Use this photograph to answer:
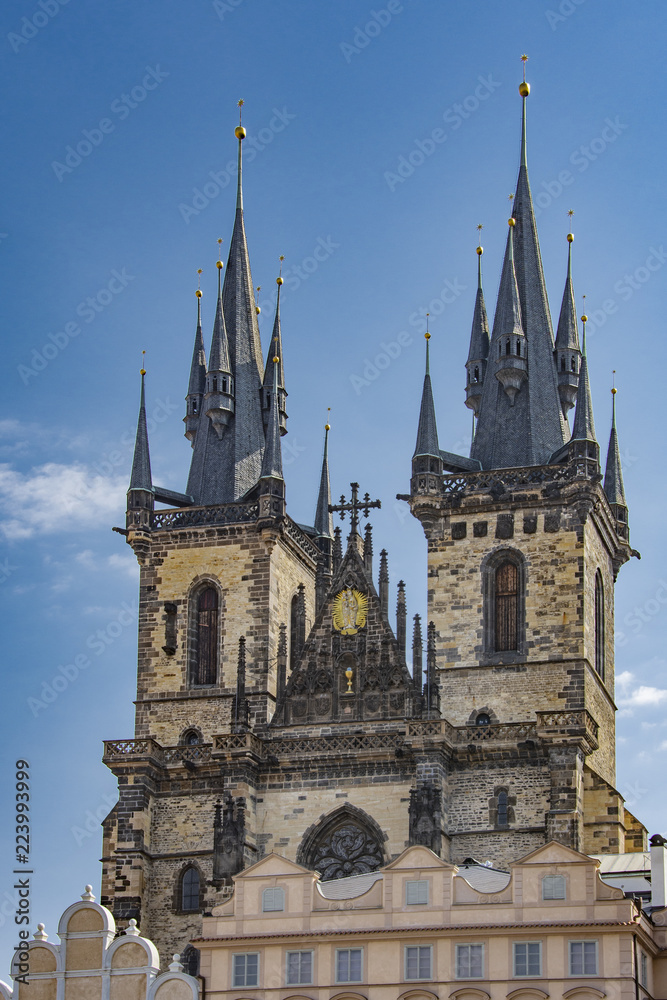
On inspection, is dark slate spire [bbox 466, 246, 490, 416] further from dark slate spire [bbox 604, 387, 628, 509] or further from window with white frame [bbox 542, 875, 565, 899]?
window with white frame [bbox 542, 875, 565, 899]

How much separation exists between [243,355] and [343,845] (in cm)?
1799

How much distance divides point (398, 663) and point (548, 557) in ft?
16.9

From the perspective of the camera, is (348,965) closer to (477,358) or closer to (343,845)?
(343,845)

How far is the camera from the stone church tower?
56.6 meters

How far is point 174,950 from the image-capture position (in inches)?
2247

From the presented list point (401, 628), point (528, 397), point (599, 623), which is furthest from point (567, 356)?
point (401, 628)

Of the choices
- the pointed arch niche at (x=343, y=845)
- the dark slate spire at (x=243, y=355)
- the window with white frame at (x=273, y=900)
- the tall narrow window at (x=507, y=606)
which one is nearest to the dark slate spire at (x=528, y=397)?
the tall narrow window at (x=507, y=606)

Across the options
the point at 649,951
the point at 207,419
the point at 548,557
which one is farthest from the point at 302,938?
the point at 207,419

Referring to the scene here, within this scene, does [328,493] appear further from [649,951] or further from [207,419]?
[649,951]

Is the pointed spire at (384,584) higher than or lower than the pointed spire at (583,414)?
lower

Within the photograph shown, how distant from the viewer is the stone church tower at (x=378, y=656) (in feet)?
186

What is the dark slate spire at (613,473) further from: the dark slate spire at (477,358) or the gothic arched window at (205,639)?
the gothic arched window at (205,639)

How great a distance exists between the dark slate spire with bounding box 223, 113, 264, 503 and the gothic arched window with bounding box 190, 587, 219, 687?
137 inches

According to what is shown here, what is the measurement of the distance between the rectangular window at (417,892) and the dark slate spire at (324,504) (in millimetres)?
25082
